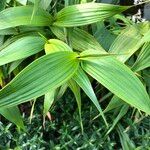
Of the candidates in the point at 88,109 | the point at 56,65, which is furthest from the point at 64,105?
the point at 56,65

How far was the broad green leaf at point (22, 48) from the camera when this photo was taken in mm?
967

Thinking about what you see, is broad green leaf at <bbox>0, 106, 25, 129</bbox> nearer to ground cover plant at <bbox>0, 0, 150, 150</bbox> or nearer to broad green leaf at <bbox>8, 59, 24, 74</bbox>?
ground cover plant at <bbox>0, 0, 150, 150</bbox>

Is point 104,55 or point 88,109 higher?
point 104,55

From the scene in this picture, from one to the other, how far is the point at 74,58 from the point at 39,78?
0.11 m

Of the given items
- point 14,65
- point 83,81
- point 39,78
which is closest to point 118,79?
point 83,81

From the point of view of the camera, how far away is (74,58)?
0.90 meters

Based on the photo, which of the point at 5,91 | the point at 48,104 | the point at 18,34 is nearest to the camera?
the point at 5,91

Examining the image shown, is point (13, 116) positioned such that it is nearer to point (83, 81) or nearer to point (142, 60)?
point (83, 81)

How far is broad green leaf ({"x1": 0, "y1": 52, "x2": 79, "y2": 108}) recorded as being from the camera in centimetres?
77

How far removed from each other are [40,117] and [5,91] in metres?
0.35

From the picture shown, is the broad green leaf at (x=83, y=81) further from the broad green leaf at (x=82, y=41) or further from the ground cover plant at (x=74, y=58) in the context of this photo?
the broad green leaf at (x=82, y=41)

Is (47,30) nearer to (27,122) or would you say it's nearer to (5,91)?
(27,122)

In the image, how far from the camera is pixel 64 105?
3.73 ft

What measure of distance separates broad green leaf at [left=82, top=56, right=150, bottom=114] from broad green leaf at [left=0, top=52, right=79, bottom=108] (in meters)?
0.04
